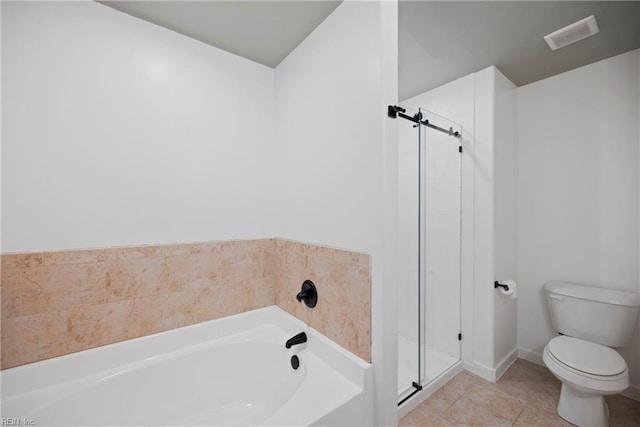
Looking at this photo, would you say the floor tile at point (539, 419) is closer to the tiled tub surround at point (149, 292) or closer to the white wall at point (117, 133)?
the tiled tub surround at point (149, 292)

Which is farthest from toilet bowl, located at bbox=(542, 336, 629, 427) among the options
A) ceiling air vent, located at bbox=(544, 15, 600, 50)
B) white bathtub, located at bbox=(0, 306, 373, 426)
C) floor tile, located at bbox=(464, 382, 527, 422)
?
ceiling air vent, located at bbox=(544, 15, 600, 50)

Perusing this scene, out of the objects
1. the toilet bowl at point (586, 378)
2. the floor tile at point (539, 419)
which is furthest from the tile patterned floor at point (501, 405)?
the toilet bowl at point (586, 378)

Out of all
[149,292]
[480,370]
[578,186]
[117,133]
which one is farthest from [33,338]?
[578,186]

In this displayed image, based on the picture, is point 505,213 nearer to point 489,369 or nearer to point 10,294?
point 489,369

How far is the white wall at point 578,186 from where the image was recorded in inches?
74.4

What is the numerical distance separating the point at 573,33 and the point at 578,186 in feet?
3.75

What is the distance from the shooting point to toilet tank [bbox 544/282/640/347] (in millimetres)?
1763

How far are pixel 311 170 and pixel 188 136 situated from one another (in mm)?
786

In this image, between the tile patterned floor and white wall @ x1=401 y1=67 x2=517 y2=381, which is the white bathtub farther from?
white wall @ x1=401 y1=67 x2=517 y2=381

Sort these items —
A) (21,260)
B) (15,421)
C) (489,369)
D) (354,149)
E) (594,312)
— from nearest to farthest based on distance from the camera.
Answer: (15,421)
(21,260)
(354,149)
(594,312)
(489,369)

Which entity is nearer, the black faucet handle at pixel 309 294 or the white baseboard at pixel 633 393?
the black faucet handle at pixel 309 294

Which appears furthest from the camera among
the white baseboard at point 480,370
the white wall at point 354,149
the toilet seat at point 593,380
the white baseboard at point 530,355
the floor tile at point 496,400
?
the white baseboard at point 530,355

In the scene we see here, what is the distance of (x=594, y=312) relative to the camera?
6.02 ft

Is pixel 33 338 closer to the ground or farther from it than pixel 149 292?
closer to the ground
